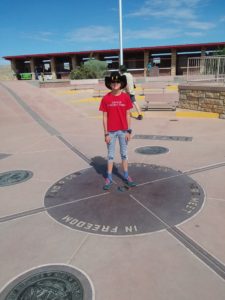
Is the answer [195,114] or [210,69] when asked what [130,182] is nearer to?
[195,114]

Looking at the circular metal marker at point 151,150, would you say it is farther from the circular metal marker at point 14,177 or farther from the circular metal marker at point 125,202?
the circular metal marker at point 14,177

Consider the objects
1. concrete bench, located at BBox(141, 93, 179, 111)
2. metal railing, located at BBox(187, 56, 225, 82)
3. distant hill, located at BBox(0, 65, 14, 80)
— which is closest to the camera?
concrete bench, located at BBox(141, 93, 179, 111)

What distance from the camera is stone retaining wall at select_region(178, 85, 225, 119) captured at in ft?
31.8

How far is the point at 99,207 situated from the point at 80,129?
5.27 metres

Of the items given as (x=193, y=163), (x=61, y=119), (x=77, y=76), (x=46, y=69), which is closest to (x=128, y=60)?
(x=46, y=69)

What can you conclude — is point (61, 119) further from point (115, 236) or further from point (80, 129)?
point (115, 236)

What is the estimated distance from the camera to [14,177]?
5.01 metres

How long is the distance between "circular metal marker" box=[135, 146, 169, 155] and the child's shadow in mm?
930

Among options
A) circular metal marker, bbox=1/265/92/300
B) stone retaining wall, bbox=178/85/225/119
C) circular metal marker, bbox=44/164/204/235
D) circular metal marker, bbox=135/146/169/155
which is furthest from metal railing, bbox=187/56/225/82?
circular metal marker, bbox=1/265/92/300

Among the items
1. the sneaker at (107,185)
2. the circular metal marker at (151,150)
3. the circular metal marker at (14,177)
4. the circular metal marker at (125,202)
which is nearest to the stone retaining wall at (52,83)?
the circular metal marker at (151,150)

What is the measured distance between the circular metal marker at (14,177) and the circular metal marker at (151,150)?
239cm

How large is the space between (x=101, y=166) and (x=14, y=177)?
1574 millimetres

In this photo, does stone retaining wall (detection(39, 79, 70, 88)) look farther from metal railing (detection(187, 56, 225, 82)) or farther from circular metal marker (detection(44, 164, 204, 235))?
circular metal marker (detection(44, 164, 204, 235))

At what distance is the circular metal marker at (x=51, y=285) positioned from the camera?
232 centimetres
